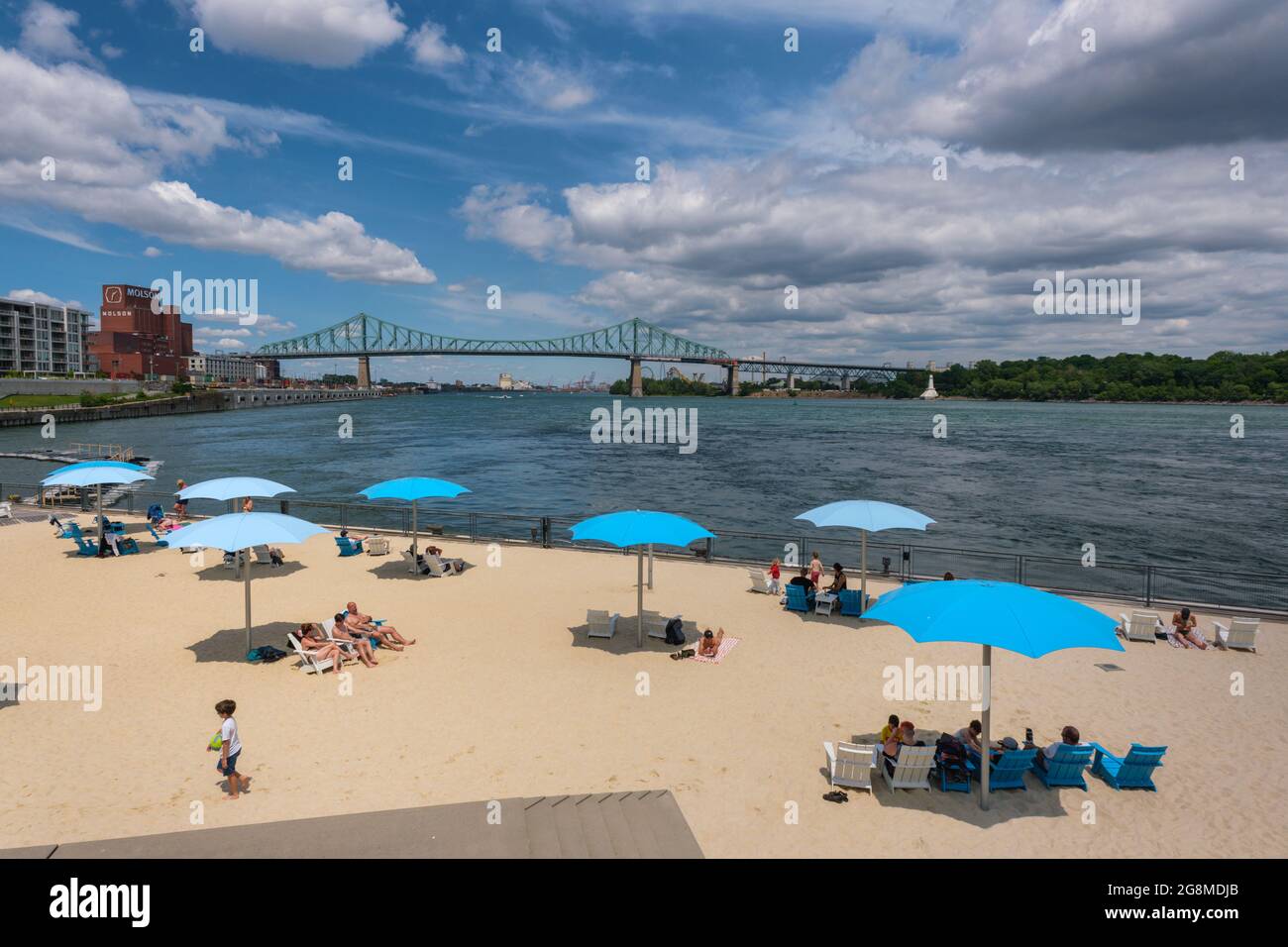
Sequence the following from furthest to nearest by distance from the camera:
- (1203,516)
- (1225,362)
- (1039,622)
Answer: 1. (1225,362)
2. (1203,516)
3. (1039,622)

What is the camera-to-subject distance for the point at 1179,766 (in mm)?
8281

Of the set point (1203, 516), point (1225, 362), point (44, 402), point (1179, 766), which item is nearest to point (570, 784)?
point (1179, 766)

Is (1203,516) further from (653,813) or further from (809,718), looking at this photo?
(653,813)

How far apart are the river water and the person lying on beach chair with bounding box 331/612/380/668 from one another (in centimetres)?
1897

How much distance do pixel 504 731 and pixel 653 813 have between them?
8.57 feet

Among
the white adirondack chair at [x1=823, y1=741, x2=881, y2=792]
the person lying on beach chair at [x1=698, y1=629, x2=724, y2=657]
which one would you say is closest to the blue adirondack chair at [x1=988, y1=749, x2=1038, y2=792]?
the white adirondack chair at [x1=823, y1=741, x2=881, y2=792]

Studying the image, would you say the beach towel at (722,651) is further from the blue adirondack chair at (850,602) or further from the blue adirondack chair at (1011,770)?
the blue adirondack chair at (1011,770)

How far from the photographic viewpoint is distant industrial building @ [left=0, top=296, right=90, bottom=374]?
13012cm

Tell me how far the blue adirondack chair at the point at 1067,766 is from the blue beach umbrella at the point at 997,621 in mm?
956

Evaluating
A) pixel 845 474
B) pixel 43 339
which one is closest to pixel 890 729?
pixel 845 474

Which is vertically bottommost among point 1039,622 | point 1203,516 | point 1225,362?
point 1203,516

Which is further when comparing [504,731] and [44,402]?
[44,402]
